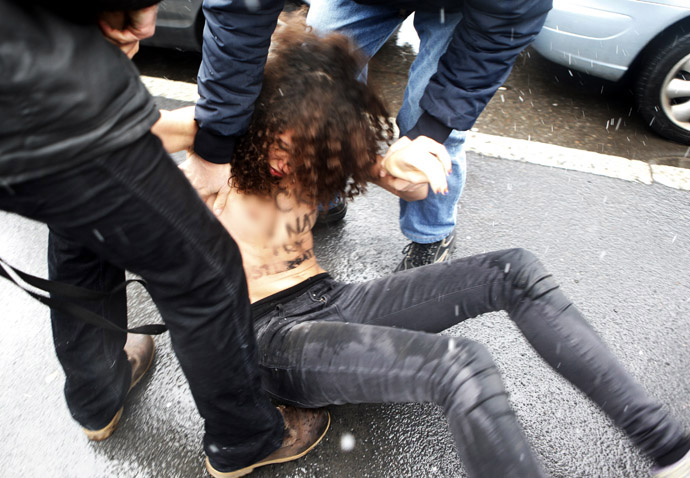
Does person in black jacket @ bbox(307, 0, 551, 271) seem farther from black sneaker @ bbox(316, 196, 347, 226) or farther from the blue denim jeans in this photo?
black sneaker @ bbox(316, 196, 347, 226)

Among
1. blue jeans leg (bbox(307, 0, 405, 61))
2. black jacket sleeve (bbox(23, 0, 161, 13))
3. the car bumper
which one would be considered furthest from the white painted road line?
black jacket sleeve (bbox(23, 0, 161, 13))

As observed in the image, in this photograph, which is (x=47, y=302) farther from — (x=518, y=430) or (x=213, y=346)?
(x=518, y=430)

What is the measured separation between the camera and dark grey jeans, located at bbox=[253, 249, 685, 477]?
4.20ft

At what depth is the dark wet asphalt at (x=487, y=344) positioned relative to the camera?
176 cm

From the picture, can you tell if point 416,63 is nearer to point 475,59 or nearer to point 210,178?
point 475,59

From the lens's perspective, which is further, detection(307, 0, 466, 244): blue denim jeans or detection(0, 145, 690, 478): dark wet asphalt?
detection(307, 0, 466, 244): blue denim jeans

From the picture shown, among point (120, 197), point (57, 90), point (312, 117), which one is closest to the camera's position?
point (57, 90)

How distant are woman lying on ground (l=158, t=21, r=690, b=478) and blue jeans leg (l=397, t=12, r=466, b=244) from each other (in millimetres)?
469

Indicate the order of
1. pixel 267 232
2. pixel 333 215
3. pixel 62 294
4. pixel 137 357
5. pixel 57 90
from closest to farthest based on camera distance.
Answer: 1. pixel 57 90
2. pixel 62 294
3. pixel 267 232
4. pixel 137 357
5. pixel 333 215

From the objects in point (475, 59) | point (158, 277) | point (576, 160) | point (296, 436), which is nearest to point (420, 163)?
point (475, 59)

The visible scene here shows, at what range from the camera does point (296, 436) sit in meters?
1.69

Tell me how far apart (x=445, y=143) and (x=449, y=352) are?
103cm

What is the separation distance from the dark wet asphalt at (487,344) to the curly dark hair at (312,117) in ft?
2.80

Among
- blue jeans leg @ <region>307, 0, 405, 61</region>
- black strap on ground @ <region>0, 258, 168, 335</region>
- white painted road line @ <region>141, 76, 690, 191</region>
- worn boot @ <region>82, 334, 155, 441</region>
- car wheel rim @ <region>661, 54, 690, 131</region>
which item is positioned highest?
blue jeans leg @ <region>307, 0, 405, 61</region>
